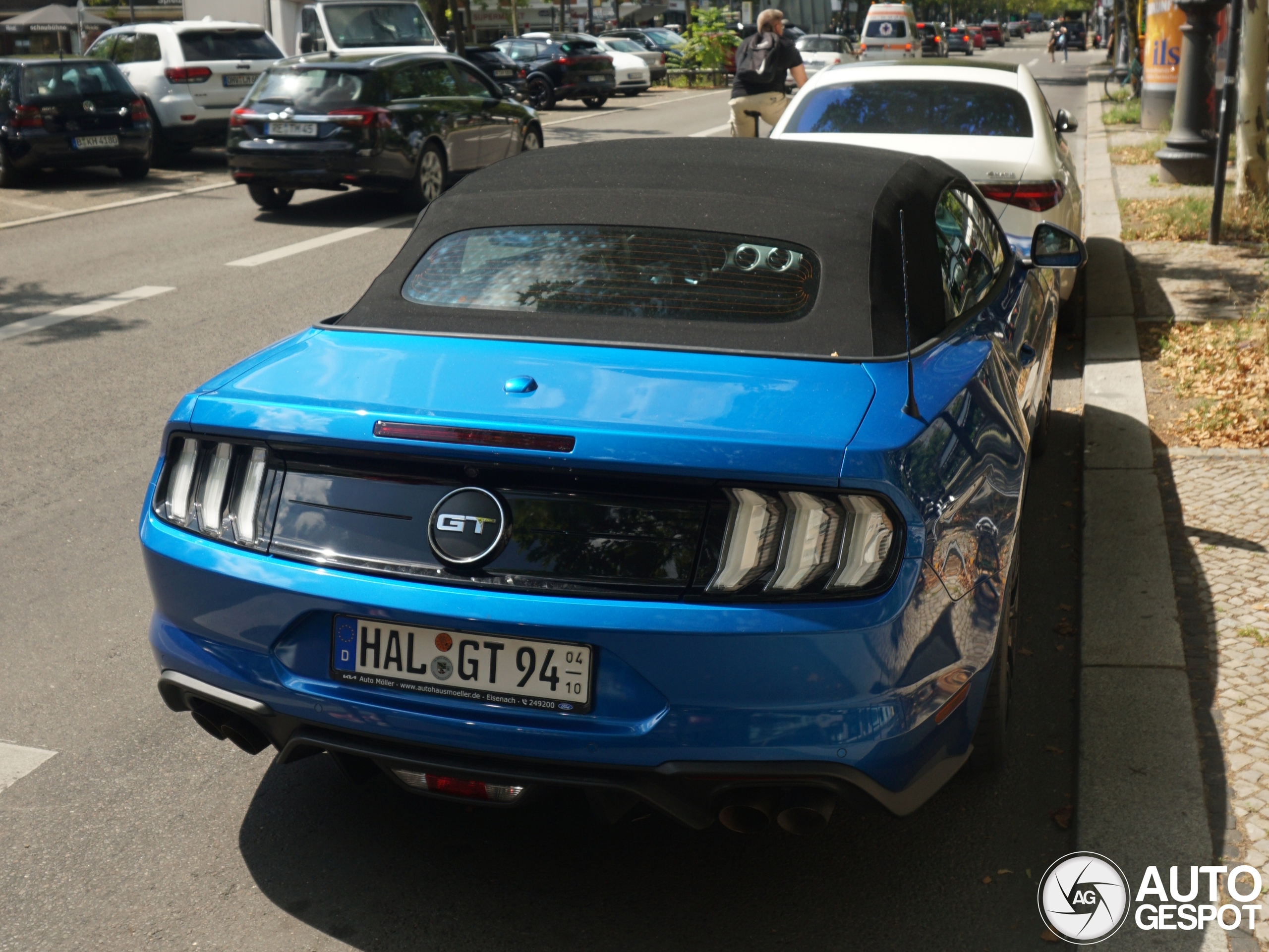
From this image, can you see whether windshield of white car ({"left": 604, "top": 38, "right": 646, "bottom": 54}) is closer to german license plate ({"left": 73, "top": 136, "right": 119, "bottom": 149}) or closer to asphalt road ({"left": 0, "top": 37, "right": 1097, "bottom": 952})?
german license plate ({"left": 73, "top": 136, "right": 119, "bottom": 149})

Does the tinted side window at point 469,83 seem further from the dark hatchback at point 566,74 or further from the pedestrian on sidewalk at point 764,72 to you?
the dark hatchback at point 566,74

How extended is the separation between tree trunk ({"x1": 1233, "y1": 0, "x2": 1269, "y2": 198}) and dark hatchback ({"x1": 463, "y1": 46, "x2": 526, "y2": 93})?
22785 mm

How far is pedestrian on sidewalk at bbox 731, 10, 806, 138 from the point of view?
1555 centimetres

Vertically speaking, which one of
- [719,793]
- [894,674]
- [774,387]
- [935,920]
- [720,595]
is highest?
[774,387]

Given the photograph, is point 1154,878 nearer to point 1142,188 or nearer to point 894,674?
point 894,674

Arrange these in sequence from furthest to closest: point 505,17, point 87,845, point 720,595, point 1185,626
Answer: point 505,17
point 1185,626
point 87,845
point 720,595

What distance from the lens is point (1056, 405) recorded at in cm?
702

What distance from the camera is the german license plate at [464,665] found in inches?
103

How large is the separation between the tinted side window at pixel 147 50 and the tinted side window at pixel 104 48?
0.44 m

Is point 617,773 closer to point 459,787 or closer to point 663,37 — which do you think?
point 459,787

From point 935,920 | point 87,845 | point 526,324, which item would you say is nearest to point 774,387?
point 526,324

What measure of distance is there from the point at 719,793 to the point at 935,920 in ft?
2.25

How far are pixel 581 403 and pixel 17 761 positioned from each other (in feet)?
6.72
